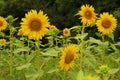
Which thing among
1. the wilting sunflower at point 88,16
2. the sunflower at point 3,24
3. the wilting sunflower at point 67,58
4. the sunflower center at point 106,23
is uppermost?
the sunflower at point 3,24

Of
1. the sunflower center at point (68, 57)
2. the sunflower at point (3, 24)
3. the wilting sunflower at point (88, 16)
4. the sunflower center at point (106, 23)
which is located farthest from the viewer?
the sunflower at point (3, 24)

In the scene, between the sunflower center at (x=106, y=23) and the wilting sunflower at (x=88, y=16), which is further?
the sunflower center at (x=106, y=23)

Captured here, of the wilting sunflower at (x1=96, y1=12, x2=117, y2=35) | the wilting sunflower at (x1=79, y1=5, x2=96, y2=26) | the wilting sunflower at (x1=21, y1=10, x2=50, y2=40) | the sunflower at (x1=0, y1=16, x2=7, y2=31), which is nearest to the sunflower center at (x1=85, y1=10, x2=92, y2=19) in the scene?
the wilting sunflower at (x1=79, y1=5, x2=96, y2=26)

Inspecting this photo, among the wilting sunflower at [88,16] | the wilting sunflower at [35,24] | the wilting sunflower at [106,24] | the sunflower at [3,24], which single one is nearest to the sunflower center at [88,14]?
the wilting sunflower at [88,16]

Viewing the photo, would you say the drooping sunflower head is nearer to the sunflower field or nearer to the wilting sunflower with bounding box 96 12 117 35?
the sunflower field

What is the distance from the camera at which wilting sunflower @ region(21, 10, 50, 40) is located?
3.52 metres

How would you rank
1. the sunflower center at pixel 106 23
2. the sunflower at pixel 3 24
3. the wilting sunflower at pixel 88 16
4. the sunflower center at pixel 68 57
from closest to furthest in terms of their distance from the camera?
1. the sunflower center at pixel 68 57
2. the wilting sunflower at pixel 88 16
3. the sunflower center at pixel 106 23
4. the sunflower at pixel 3 24

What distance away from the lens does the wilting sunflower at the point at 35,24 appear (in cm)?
352

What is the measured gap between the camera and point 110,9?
37.7 feet

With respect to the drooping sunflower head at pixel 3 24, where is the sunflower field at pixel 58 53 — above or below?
below

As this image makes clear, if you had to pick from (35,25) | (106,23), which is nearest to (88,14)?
(106,23)

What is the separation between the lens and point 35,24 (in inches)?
140

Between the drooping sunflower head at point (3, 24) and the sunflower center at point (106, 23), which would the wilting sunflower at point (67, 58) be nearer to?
the sunflower center at point (106, 23)

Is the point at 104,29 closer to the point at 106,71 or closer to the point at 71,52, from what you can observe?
the point at 71,52
